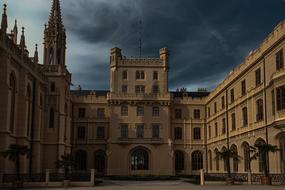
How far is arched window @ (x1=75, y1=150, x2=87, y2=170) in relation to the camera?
223ft

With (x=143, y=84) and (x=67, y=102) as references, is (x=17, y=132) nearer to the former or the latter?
(x=67, y=102)

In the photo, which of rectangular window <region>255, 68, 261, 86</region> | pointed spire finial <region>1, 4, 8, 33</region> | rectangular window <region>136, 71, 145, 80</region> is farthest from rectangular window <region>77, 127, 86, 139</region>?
rectangular window <region>255, 68, 261, 86</region>

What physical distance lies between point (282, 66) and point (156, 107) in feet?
108

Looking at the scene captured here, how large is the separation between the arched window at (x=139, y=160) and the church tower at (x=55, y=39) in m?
20.3

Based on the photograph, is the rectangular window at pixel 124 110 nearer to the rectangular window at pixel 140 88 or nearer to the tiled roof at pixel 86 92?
the rectangular window at pixel 140 88

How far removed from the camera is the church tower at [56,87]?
169ft

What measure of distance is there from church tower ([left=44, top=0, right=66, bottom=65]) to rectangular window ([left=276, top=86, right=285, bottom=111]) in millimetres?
30191

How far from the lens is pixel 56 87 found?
53500mm

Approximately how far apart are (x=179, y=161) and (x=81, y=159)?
1638 centimetres

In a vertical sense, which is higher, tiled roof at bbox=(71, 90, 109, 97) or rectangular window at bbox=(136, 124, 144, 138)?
tiled roof at bbox=(71, 90, 109, 97)

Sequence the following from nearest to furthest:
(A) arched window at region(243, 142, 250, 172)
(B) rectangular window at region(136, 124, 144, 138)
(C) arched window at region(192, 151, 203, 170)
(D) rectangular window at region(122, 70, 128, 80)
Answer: (A) arched window at region(243, 142, 250, 172)
(B) rectangular window at region(136, 124, 144, 138)
(C) arched window at region(192, 151, 203, 170)
(D) rectangular window at region(122, 70, 128, 80)

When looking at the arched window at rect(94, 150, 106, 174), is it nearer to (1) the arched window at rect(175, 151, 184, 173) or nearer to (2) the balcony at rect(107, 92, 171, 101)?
(2) the balcony at rect(107, 92, 171, 101)

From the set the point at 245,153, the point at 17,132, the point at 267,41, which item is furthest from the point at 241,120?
the point at 17,132

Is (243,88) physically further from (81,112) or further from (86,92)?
(86,92)
